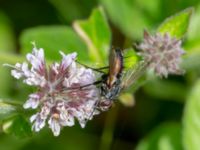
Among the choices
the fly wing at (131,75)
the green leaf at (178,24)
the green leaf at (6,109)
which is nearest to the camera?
the green leaf at (6,109)

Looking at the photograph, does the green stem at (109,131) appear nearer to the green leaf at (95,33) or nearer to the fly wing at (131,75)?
the green leaf at (95,33)

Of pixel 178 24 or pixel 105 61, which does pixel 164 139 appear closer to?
pixel 105 61

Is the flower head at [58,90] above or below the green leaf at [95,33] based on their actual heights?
below

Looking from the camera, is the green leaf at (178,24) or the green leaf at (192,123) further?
the green leaf at (192,123)

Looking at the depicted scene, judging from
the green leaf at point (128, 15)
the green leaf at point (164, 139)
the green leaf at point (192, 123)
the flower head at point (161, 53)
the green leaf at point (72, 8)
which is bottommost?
the green leaf at point (164, 139)

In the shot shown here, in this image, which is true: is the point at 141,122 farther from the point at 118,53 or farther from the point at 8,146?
the point at 118,53

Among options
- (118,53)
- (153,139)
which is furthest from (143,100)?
(118,53)

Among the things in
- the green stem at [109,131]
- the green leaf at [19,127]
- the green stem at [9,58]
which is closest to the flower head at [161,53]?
the green leaf at [19,127]
